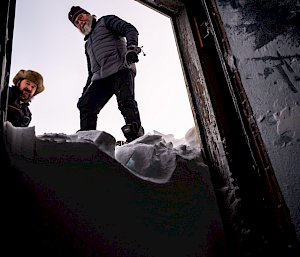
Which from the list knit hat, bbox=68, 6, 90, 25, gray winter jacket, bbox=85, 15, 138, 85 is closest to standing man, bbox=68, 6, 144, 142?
gray winter jacket, bbox=85, 15, 138, 85

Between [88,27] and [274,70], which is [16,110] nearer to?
[88,27]

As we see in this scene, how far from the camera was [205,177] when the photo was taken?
168cm

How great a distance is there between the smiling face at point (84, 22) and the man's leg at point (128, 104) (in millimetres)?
778

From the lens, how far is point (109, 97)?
311 cm

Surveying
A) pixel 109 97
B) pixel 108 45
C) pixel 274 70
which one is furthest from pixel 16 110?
pixel 274 70

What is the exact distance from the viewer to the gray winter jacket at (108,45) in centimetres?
295

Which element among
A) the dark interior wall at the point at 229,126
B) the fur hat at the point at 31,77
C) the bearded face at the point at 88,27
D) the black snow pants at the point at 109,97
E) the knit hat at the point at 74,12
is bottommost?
the dark interior wall at the point at 229,126

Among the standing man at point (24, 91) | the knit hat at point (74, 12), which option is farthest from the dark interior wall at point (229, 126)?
the standing man at point (24, 91)

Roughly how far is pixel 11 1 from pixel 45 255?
1201 millimetres

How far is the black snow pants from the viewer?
2730 millimetres

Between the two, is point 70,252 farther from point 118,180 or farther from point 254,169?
point 254,169

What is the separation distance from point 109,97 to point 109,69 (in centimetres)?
30

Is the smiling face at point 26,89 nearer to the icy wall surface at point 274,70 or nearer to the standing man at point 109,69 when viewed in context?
the standing man at point 109,69

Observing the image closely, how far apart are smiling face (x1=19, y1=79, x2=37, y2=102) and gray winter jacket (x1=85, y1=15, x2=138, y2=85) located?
2.29ft
